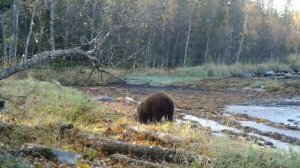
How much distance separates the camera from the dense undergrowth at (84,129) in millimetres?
6969

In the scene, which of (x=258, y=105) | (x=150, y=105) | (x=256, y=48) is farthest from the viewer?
(x=256, y=48)

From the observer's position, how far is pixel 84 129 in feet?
31.3

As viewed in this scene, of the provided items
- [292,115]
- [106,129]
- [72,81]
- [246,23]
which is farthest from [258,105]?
[246,23]

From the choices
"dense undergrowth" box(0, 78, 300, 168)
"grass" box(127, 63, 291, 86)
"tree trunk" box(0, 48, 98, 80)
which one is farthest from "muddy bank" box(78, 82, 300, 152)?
"grass" box(127, 63, 291, 86)

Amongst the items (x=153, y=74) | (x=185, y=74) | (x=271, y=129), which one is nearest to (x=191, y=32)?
(x=185, y=74)

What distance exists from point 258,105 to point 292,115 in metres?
3.62

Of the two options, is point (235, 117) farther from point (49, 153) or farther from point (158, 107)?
point (49, 153)

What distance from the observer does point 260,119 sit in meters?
18.2

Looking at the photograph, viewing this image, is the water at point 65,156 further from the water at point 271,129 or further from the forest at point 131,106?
the water at point 271,129

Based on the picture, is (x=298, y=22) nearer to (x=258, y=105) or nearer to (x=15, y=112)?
(x=258, y=105)

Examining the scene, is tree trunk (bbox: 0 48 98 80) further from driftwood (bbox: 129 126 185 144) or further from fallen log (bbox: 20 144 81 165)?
driftwood (bbox: 129 126 185 144)

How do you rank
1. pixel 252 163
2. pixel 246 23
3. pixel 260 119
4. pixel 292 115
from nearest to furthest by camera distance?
pixel 252 163, pixel 260 119, pixel 292 115, pixel 246 23

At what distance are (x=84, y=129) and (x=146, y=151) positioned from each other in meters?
2.08

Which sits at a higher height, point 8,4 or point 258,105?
point 8,4
